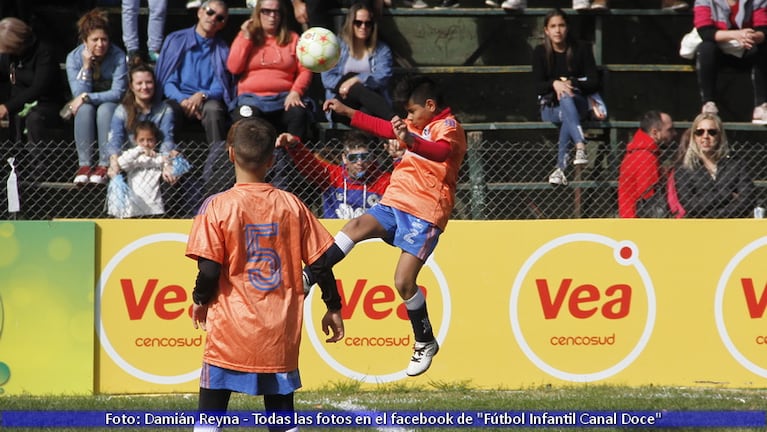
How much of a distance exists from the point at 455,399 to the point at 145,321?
262cm

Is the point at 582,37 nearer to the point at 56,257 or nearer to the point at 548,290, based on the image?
the point at 548,290

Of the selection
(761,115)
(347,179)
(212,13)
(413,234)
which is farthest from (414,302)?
(761,115)

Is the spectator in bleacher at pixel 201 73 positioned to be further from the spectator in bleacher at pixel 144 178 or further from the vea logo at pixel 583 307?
the vea logo at pixel 583 307

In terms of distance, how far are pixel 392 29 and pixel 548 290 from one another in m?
4.33

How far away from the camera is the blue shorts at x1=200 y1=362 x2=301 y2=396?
17.3 feet

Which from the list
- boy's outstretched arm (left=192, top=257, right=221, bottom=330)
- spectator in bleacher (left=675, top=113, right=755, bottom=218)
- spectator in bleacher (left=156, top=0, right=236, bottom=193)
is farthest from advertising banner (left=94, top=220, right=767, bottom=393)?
boy's outstretched arm (left=192, top=257, right=221, bottom=330)

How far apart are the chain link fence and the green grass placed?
1.59m

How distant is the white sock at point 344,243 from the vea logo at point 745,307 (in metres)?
3.49

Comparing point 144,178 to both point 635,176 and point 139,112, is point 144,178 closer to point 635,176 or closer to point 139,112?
point 139,112

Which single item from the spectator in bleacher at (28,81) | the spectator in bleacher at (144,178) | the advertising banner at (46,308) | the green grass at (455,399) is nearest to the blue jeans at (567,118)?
the green grass at (455,399)

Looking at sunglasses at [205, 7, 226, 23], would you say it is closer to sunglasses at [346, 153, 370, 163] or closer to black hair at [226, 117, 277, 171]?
sunglasses at [346, 153, 370, 163]

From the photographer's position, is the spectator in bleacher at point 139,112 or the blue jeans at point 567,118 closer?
the spectator in bleacher at point 139,112

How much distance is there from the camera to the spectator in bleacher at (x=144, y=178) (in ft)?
31.2

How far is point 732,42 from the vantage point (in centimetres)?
1110
